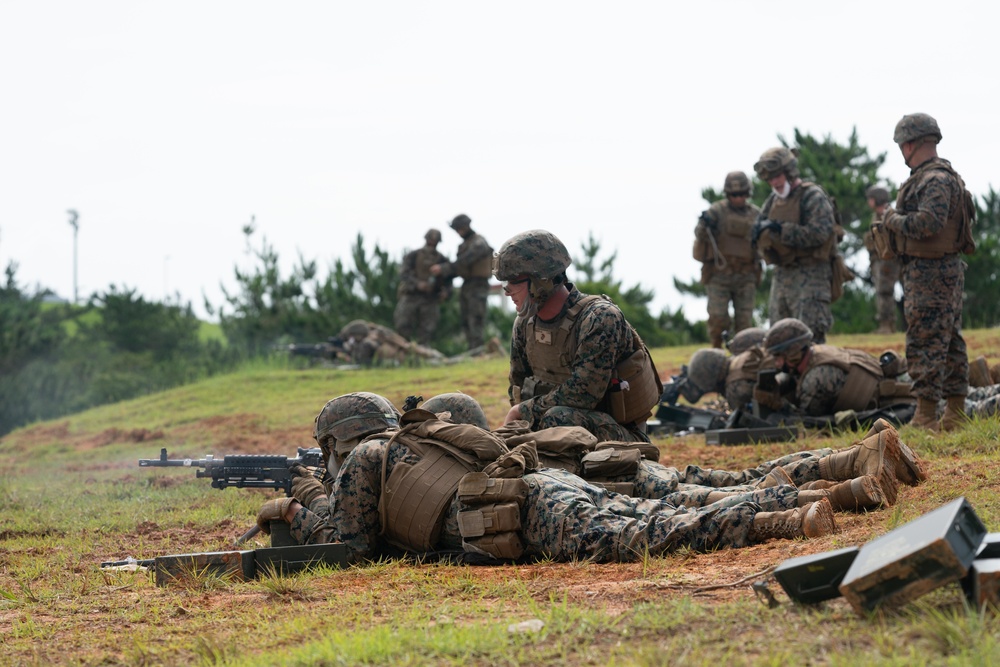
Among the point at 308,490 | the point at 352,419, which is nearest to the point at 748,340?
the point at 352,419

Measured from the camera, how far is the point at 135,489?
1005 cm

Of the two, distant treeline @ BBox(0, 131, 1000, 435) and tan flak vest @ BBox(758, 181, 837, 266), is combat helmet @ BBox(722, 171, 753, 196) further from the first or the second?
distant treeline @ BBox(0, 131, 1000, 435)

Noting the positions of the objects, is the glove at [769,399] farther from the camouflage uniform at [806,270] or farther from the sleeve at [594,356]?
the sleeve at [594,356]

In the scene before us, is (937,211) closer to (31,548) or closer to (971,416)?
(971,416)

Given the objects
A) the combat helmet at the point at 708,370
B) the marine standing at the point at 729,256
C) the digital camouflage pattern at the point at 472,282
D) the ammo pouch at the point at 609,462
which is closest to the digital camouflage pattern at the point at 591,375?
the ammo pouch at the point at 609,462

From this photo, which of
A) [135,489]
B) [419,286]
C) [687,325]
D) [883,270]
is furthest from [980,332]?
[135,489]

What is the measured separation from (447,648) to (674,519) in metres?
1.94

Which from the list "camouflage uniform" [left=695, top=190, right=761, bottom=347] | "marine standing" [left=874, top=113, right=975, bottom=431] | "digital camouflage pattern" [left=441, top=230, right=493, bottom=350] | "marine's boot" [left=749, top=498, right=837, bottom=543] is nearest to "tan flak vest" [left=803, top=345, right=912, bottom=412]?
"marine standing" [left=874, top=113, right=975, bottom=431]

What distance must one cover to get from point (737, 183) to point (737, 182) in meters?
0.01

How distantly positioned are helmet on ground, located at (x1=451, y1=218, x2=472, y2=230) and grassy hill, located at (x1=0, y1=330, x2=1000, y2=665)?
1119cm

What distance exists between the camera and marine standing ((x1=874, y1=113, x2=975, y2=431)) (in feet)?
25.7

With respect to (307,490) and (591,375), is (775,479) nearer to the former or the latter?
(591,375)

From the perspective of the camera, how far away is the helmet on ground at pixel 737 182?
13586mm

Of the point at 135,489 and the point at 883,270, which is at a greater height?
the point at 883,270
